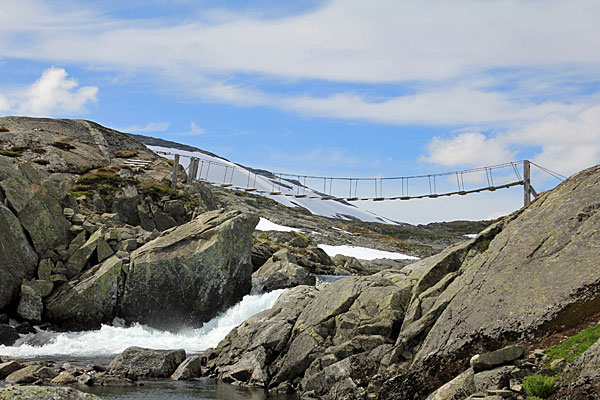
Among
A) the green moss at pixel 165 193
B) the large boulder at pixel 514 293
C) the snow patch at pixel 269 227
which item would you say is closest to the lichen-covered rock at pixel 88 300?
the green moss at pixel 165 193

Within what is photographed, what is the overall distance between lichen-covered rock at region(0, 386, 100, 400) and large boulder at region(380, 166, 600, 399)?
33.3ft

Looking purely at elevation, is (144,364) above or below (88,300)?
below

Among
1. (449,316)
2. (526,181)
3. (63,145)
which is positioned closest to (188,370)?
(449,316)

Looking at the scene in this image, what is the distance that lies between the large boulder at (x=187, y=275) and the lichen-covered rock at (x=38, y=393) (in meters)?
24.3

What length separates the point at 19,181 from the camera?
3634 centimetres

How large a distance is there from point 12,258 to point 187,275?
36.1 ft

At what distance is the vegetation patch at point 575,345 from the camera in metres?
14.0

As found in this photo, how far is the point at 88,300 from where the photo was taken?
1355 inches

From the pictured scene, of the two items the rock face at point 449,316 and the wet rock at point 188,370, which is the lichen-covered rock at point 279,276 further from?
the wet rock at point 188,370

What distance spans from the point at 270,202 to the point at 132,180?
61132 millimetres

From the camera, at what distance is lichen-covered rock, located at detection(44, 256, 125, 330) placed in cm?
3400

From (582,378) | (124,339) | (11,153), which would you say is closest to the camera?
(582,378)

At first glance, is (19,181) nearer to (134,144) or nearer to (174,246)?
(174,246)

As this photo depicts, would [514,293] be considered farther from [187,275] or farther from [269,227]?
[269,227]
